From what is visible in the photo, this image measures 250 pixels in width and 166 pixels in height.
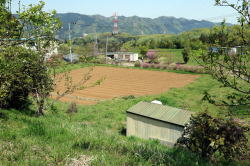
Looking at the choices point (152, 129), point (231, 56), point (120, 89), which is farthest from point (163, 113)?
point (120, 89)

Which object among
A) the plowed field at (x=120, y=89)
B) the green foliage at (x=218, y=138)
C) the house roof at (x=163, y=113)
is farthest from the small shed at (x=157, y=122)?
the plowed field at (x=120, y=89)

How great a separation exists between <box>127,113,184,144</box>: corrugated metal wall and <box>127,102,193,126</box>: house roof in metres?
0.21

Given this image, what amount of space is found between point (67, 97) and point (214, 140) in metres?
20.8

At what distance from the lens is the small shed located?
10.4 meters

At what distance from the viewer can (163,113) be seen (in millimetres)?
11133

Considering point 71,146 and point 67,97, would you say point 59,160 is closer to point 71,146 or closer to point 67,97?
point 71,146

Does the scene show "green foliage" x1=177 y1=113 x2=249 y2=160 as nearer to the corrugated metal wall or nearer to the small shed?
the small shed

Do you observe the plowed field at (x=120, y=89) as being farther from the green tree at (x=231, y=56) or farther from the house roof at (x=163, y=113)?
the green tree at (x=231, y=56)

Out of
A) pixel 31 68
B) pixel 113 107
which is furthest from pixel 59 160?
pixel 113 107

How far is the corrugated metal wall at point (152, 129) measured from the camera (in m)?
10.4

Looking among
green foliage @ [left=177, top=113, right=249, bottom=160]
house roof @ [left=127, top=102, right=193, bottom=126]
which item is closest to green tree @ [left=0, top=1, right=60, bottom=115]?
house roof @ [left=127, top=102, right=193, bottom=126]

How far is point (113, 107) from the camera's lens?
66.2 ft

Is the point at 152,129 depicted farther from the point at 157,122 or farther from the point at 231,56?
the point at 231,56

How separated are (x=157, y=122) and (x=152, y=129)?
53cm
